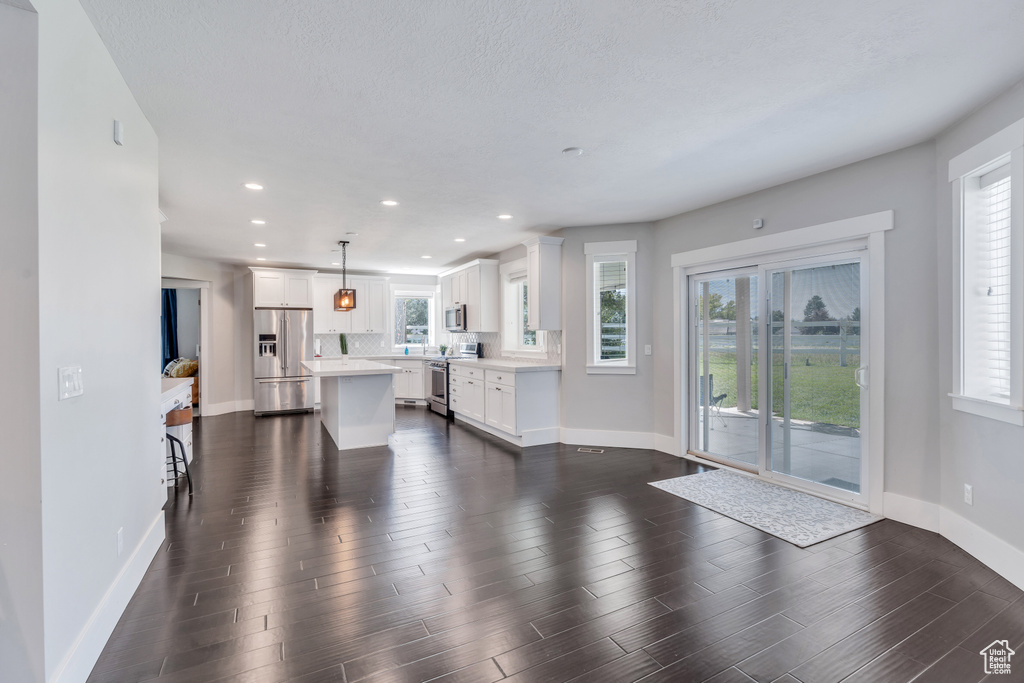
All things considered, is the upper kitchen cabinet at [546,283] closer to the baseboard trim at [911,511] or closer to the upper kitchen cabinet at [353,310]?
the baseboard trim at [911,511]

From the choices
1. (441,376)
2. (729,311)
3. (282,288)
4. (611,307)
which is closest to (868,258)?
(729,311)

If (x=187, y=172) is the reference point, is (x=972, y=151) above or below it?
below

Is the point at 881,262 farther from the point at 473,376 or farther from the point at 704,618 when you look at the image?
the point at 473,376

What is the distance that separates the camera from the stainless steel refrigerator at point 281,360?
7977 millimetres

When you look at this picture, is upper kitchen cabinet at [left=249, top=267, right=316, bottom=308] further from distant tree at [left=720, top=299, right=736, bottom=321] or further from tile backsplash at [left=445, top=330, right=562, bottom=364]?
distant tree at [left=720, top=299, right=736, bottom=321]

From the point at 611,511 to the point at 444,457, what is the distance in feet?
7.16

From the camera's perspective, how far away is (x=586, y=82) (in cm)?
248

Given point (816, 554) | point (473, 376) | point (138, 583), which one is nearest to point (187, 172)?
point (138, 583)

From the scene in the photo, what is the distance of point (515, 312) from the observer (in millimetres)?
7219

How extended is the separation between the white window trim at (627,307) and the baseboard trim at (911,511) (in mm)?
2572

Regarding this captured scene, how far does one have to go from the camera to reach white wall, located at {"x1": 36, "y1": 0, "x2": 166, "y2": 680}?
5.33ft

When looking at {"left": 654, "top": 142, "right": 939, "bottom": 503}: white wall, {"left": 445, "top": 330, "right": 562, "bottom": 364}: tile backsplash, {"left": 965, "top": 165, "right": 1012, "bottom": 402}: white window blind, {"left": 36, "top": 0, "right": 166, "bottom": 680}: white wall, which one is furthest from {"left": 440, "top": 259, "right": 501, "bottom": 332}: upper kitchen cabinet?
{"left": 965, "top": 165, "right": 1012, "bottom": 402}: white window blind

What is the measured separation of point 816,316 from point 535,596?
3.19m

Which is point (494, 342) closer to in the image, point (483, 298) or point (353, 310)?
point (483, 298)
